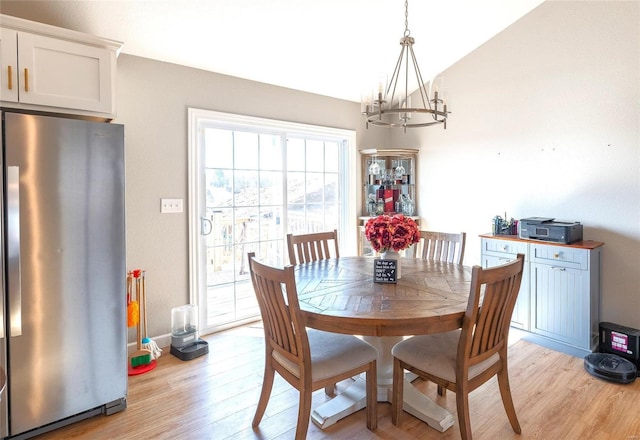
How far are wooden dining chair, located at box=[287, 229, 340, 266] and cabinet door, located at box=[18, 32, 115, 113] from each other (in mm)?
1565

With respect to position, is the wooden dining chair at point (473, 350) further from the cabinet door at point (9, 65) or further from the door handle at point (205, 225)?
the cabinet door at point (9, 65)

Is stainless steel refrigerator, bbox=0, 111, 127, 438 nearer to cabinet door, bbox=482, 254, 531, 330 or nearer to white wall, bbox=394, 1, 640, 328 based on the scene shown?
cabinet door, bbox=482, 254, 531, 330

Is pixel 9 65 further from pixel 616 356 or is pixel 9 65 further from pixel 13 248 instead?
pixel 616 356

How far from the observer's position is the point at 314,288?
84.1 inches

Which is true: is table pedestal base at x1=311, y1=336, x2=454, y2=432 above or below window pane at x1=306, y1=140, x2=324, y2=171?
below

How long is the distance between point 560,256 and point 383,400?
193cm

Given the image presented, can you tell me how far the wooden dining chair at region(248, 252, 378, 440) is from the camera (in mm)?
1699

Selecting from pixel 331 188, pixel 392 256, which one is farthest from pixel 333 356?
pixel 331 188

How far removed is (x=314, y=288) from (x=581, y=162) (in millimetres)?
2702

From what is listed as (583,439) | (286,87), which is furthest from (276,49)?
(583,439)

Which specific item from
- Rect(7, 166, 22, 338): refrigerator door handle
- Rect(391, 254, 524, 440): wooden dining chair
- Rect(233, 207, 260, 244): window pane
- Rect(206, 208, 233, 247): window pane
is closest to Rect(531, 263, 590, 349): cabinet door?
Rect(391, 254, 524, 440): wooden dining chair

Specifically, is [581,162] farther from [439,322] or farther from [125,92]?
[125,92]

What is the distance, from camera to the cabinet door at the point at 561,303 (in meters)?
2.86

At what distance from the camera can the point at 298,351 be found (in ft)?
5.68
